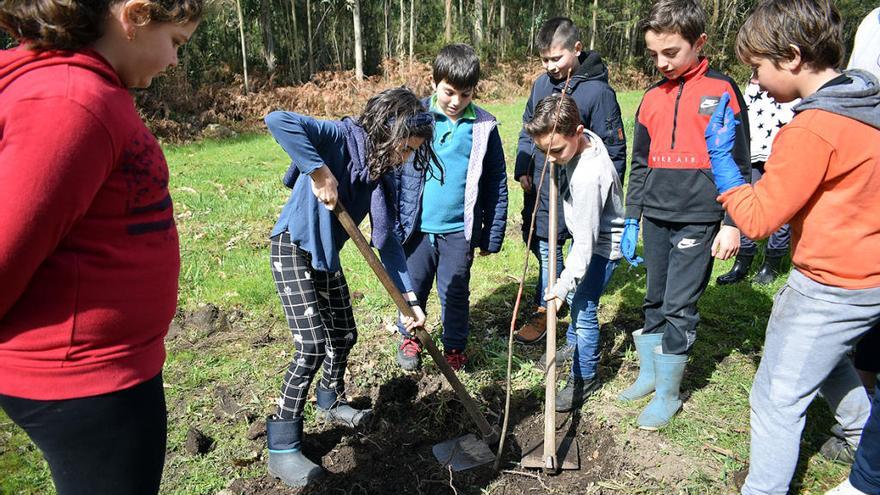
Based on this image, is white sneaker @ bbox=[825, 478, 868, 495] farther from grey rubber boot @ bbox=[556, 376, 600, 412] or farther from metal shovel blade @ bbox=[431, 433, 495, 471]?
metal shovel blade @ bbox=[431, 433, 495, 471]

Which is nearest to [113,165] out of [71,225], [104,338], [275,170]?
[71,225]

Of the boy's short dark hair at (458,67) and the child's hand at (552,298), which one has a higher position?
the boy's short dark hair at (458,67)

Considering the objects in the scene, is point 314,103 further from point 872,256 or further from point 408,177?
point 872,256

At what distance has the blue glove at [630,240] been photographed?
3127 mm

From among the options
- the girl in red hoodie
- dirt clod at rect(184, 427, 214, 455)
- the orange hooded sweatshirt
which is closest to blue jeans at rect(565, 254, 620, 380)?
the orange hooded sweatshirt

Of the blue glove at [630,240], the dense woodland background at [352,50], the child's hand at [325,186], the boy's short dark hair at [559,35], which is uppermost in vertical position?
the boy's short dark hair at [559,35]

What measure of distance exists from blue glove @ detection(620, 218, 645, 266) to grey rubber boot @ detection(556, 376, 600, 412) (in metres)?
0.84

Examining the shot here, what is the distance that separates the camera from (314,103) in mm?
17453

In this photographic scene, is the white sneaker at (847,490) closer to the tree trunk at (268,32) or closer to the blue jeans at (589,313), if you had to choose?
the blue jeans at (589,313)

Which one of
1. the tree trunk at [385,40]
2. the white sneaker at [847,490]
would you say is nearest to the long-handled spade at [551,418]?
the white sneaker at [847,490]

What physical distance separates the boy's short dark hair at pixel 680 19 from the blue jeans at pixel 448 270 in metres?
1.67

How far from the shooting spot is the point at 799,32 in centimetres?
194

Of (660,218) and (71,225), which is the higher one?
(71,225)

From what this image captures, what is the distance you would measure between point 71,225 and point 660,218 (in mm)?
2711
